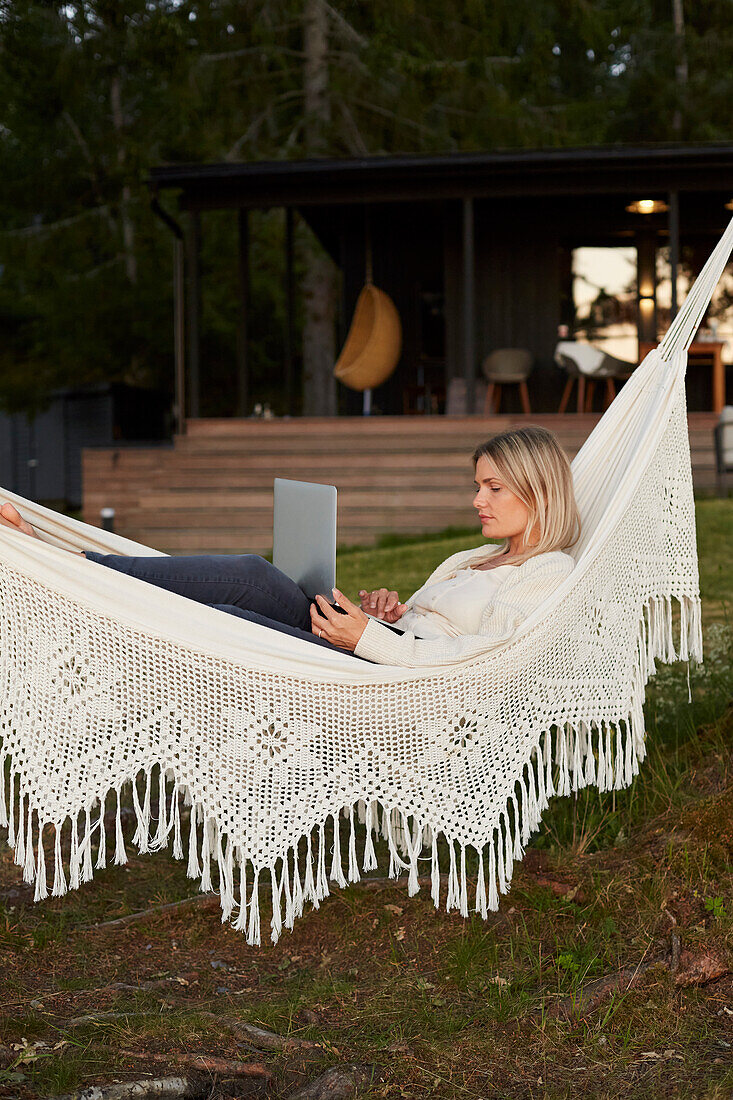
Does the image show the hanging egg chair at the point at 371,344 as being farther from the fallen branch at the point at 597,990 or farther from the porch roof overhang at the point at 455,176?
the fallen branch at the point at 597,990

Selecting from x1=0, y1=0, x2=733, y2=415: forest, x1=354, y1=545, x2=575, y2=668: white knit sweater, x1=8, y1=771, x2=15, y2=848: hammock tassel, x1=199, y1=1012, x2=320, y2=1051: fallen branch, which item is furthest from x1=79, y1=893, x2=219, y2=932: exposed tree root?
x1=0, y1=0, x2=733, y2=415: forest

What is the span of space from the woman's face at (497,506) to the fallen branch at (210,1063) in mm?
1094

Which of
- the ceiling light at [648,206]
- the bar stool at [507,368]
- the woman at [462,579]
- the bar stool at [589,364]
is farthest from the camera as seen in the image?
the ceiling light at [648,206]

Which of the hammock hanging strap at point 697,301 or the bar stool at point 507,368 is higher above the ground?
A: the bar stool at point 507,368

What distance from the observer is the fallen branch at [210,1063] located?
1.70 m

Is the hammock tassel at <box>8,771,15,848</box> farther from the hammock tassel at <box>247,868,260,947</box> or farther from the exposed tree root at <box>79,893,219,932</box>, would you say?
the hammock tassel at <box>247,868,260,947</box>

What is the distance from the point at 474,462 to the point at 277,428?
18.3 feet

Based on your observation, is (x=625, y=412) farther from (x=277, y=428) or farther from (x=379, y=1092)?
(x=277, y=428)

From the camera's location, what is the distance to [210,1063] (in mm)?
1713

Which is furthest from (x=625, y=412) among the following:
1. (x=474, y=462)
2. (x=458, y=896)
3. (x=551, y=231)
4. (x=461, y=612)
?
(x=551, y=231)

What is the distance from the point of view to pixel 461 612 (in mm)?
2262

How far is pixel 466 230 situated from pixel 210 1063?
282 inches

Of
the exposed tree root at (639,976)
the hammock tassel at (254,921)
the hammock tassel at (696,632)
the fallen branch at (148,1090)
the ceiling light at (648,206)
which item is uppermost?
the ceiling light at (648,206)

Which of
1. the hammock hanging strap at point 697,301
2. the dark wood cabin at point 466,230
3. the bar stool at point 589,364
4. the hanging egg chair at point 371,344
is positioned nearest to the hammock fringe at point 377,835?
the hammock hanging strap at point 697,301
